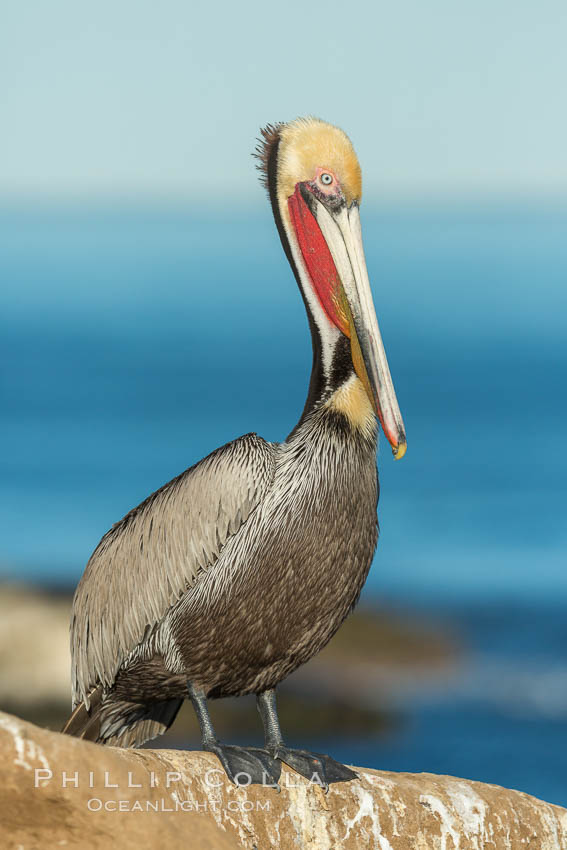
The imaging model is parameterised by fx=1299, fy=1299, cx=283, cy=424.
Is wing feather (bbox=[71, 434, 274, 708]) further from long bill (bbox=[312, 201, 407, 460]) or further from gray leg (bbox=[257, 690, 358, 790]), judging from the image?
gray leg (bbox=[257, 690, 358, 790])

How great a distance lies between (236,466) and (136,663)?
41.5 inches

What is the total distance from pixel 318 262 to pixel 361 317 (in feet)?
1.20

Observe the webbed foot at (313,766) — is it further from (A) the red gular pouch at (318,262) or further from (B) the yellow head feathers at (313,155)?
(B) the yellow head feathers at (313,155)

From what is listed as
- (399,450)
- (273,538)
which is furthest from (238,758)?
(399,450)

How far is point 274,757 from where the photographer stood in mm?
5887

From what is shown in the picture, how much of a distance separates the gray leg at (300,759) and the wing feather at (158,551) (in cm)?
69

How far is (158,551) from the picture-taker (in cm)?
595

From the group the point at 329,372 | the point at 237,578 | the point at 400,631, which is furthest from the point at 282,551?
the point at 400,631

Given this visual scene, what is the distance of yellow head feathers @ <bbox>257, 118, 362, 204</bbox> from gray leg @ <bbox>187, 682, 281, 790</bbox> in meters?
2.39

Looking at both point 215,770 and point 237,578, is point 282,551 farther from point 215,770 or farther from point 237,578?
point 215,770

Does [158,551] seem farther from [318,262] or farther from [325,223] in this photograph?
Answer: [325,223]

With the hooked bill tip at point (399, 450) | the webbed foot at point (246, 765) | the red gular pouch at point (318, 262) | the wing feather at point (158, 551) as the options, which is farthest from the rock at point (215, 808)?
the red gular pouch at point (318, 262)

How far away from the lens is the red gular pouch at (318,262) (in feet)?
19.5

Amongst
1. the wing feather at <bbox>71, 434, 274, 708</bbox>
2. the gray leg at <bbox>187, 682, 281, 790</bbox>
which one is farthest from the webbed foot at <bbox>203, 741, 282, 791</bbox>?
the wing feather at <bbox>71, 434, 274, 708</bbox>
